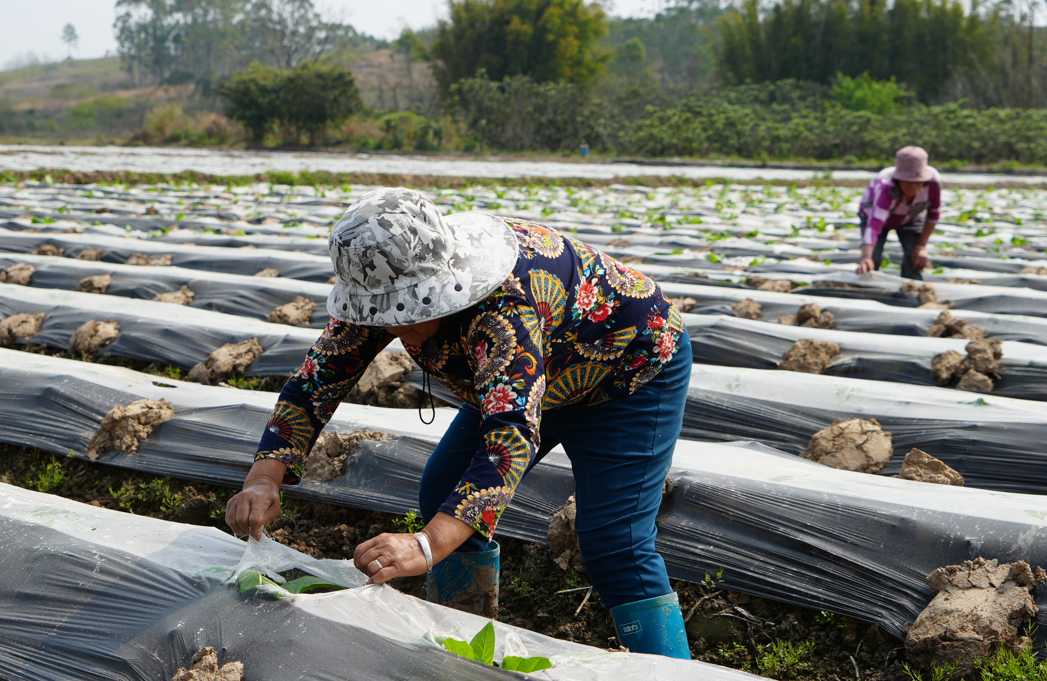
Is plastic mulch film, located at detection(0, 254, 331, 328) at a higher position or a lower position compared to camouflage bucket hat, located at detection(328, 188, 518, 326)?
lower

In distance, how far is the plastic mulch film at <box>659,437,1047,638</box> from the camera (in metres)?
1.45

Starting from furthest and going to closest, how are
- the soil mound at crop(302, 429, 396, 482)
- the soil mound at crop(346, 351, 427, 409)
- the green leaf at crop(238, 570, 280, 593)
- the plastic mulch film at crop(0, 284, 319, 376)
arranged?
the plastic mulch film at crop(0, 284, 319, 376) < the soil mound at crop(346, 351, 427, 409) < the soil mound at crop(302, 429, 396, 482) < the green leaf at crop(238, 570, 280, 593)

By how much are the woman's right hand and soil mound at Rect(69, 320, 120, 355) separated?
6.22ft

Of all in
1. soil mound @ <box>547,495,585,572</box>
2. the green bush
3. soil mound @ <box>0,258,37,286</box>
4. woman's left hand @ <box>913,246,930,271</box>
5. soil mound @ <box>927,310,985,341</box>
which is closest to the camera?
soil mound @ <box>547,495,585,572</box>

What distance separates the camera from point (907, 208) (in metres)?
4.02

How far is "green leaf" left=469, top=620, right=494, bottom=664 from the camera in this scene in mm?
1077

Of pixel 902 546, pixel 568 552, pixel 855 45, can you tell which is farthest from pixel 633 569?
pixel 855 45

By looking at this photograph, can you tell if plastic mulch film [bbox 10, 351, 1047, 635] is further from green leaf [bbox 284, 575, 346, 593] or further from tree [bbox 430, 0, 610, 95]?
tree [bbox 430, 0, 610, 95]

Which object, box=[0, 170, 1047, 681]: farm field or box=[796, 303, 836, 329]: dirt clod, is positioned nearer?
box=[0, 170, 1047, 681]: farm field

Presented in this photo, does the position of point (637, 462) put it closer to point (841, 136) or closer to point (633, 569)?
point (633, 569)

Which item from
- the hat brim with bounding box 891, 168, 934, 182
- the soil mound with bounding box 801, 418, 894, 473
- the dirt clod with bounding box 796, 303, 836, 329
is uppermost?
the hat brim with bounding box 891, 168, 934, 182

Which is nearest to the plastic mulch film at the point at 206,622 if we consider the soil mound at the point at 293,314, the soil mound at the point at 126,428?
the soil mound at the point at 126,428

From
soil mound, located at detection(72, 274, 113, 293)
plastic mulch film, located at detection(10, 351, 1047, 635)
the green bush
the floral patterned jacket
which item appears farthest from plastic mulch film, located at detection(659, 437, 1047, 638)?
the green bush

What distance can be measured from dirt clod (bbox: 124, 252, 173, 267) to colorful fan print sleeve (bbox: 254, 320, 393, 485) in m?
3.00
